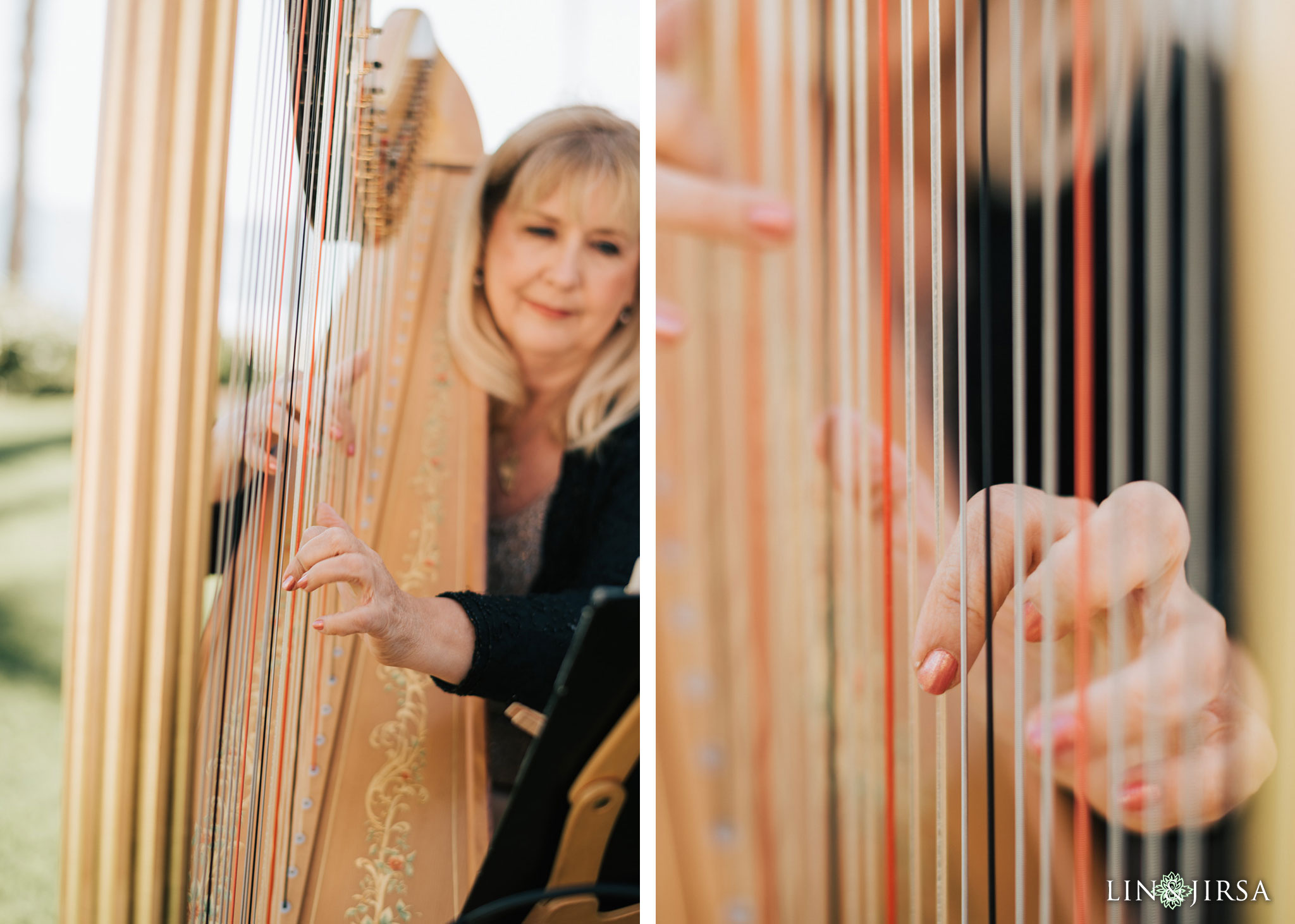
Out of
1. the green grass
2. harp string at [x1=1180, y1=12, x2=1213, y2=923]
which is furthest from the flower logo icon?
the green grass

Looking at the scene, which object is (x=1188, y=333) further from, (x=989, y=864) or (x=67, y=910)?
(x=67, y=910)

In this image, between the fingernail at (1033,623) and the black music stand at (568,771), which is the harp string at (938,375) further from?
the black music stand at (568,771)

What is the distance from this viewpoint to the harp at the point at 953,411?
533 millimetres

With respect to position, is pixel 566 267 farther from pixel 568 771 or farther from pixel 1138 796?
pixel 1138 796

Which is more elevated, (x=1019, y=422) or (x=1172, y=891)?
(x=1019, y=422)

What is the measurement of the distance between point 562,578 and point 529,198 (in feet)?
1.42

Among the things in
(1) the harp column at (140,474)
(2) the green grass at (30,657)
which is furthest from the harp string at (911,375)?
(2) the green grass at (30,657)

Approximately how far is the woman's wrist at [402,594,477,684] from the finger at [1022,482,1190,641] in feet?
1.74

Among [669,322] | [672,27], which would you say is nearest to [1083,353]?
[669,322]

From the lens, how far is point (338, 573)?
2.39 feet

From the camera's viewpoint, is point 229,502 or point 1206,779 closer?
point 1206,779

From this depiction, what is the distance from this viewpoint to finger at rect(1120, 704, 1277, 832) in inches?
21.2

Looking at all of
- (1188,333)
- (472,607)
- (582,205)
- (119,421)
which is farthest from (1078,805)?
(119,421)

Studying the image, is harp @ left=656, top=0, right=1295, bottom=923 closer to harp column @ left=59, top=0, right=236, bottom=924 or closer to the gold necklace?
the gold necklace
